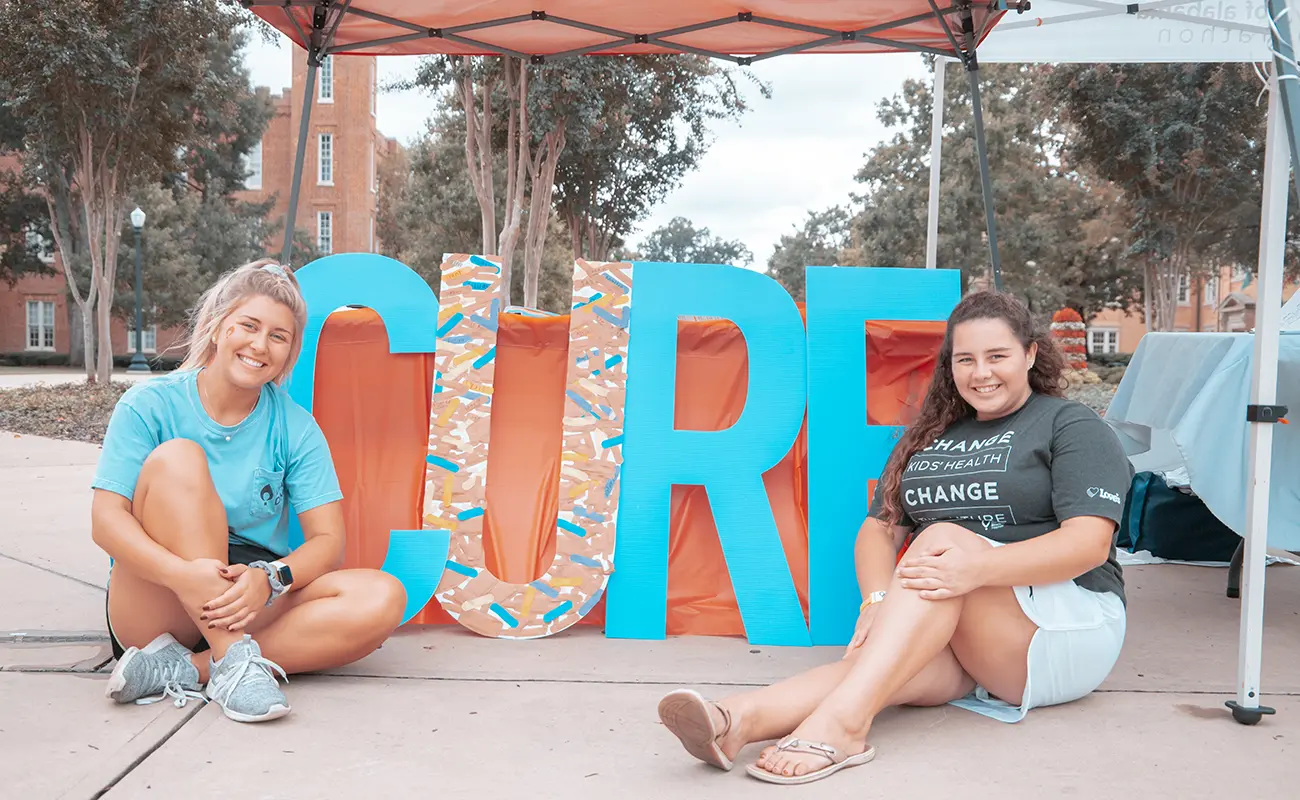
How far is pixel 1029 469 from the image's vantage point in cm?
288

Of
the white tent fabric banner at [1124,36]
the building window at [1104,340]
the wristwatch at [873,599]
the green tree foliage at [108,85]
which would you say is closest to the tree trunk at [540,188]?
the green tree foliage at [108,85]

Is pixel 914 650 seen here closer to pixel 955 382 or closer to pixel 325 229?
pixel 955 382

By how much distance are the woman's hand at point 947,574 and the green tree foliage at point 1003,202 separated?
92.4ft

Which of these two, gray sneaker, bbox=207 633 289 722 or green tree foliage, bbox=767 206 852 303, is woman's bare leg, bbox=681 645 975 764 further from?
green tree foliage, bbox=767 206 852 303

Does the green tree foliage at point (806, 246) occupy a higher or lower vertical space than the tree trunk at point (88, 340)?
higher

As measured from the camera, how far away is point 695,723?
7.84 feet

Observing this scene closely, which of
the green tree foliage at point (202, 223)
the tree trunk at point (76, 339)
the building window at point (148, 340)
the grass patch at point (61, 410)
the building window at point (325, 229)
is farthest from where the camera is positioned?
the building window at point (325, 229)

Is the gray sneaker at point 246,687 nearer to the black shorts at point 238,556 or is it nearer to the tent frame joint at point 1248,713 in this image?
the black shorts at point 238,556

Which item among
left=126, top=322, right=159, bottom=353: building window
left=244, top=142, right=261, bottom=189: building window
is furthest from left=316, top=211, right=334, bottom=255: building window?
left=126, top=322, right=159, bottom=353: building window

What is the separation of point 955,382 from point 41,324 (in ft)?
149

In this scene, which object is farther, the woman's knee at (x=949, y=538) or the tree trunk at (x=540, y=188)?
the tree trunk at (x=540, y=188)

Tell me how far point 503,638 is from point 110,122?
15385 mm

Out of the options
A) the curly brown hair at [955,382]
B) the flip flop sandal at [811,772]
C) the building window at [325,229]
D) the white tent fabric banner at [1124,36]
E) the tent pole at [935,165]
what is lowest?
the flip flop sandal at [811,772]

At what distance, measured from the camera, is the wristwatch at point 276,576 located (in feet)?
9.61
